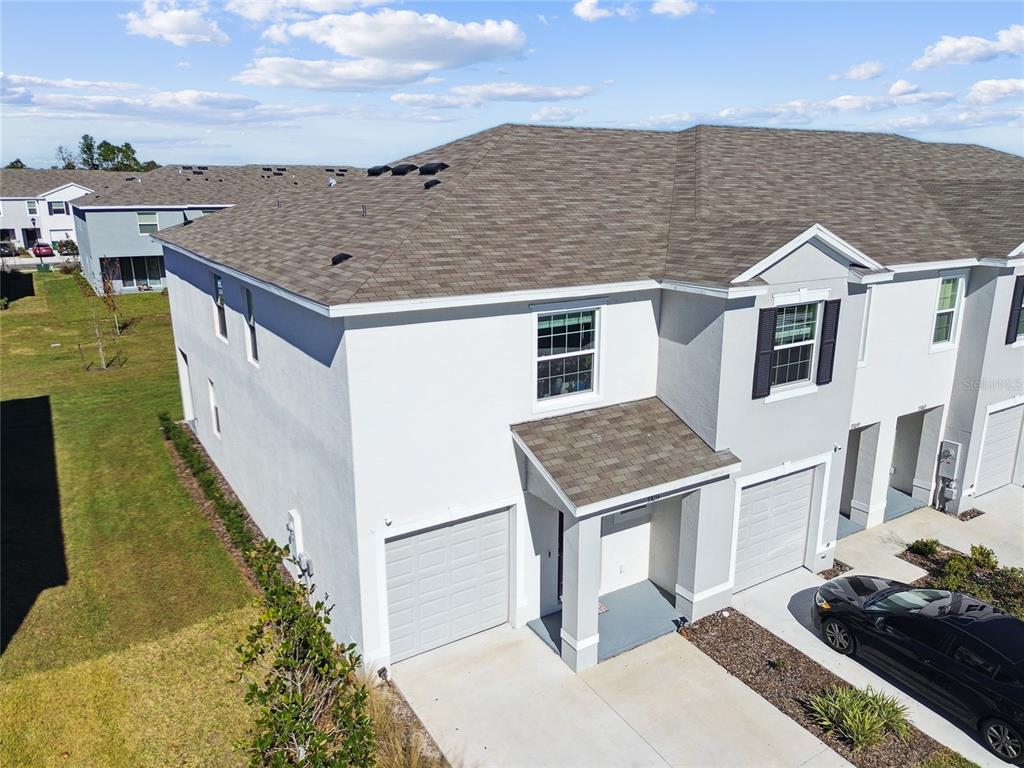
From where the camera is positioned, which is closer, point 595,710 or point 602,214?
point 595,710

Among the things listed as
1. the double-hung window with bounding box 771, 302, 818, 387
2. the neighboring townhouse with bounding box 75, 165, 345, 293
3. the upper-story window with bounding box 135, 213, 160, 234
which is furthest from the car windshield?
the upper-story window with bounding box 135, 213, 160, 234

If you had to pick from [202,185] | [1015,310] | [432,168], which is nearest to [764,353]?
[432,168]

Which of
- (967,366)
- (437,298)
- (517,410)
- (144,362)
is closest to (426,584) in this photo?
(517,410)

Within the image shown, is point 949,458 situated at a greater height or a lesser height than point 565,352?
lesser

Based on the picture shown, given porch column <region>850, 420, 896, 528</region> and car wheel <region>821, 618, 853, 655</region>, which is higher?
porch column <region>850, 420, 896, 528</region>

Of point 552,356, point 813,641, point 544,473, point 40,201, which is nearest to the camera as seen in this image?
point 544,473

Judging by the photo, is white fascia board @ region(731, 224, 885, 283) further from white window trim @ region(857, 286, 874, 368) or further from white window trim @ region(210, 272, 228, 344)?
white window trim @ region(210, 272, 228, 344)

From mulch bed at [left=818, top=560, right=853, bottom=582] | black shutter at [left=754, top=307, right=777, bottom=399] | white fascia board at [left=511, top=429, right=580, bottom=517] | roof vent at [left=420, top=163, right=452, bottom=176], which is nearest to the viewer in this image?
white fascia board at [left=511, top=429, right=580, bottom=517]

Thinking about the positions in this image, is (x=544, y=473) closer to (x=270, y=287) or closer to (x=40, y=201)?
(x=270, y=287)
